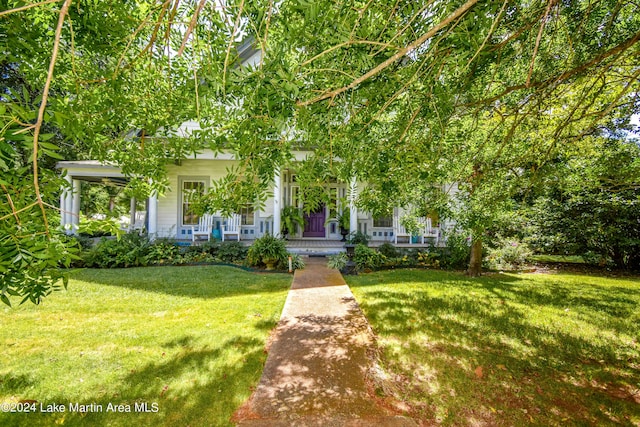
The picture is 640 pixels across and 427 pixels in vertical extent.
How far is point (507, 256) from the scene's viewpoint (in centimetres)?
1015

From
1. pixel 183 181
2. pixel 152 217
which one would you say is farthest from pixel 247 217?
pixel 152 217

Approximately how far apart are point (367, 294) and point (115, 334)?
4649mm

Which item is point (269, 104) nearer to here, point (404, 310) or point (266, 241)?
point (404, 310)

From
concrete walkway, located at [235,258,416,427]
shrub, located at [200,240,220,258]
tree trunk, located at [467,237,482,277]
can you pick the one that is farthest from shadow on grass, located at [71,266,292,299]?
tree trunk, located at [467,237,482,277]

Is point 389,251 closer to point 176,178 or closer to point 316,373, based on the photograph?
point 316,373

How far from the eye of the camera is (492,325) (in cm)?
486

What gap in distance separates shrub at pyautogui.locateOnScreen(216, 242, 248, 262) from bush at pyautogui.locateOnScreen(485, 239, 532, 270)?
27.5 feet

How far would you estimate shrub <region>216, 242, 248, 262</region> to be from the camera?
10.0m

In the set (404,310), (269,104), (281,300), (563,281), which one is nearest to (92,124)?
(269,104)

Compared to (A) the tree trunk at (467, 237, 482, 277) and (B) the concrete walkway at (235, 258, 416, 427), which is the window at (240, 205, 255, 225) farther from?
(A) the tree trunk at (467, 237, 482, 277)

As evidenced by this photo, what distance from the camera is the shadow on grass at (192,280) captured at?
264 inches

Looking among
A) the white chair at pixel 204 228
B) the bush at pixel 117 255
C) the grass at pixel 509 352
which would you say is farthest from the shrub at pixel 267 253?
the bush at pixel 117 255

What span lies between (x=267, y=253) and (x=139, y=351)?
213 inches

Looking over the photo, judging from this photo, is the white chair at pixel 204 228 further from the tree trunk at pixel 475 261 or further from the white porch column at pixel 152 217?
the tree trunk at pixel 475 261
